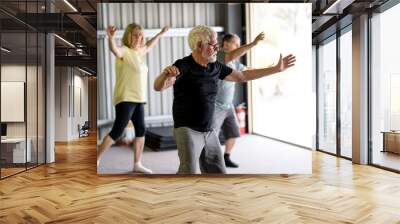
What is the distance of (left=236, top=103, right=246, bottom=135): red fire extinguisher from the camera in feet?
14.3

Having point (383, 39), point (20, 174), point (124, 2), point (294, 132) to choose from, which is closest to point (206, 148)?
point (294, 132)

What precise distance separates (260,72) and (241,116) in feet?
1.87

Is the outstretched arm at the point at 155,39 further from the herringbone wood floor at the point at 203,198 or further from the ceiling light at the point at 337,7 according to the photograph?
the ceiling light at the point at 337,7

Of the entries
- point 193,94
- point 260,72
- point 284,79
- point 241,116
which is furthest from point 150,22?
point 284,79

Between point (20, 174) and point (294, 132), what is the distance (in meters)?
3.61

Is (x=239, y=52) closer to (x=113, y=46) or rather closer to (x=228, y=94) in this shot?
(x=228, y=94)

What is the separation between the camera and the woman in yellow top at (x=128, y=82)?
167 inches

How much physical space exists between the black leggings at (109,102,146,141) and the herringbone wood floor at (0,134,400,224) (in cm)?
56

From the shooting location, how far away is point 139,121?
427 cm

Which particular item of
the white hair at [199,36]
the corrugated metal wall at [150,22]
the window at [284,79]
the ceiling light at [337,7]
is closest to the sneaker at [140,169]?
the corrugated metal wall at [150,22]

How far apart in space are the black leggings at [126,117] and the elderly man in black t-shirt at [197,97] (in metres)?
0.35

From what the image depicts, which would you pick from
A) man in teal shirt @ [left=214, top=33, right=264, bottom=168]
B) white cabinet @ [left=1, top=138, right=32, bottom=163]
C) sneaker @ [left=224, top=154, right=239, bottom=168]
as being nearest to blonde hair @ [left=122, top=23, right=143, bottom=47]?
man in teal shirt @ [left=214, top=33, right=264, bottom=168]

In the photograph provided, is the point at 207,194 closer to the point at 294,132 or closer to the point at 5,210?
the point at 294,132

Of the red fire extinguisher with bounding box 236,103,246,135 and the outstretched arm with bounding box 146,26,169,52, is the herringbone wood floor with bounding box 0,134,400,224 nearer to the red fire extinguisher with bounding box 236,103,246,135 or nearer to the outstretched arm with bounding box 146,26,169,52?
the red fire extinguisher with bounding box 236,103,246,135
